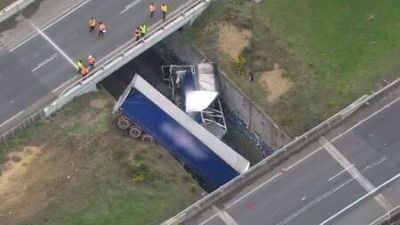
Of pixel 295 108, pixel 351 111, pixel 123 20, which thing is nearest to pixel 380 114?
pixel 351 111

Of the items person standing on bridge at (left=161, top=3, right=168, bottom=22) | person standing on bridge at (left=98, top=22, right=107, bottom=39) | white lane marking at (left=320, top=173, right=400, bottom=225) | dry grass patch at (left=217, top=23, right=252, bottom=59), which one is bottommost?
white lane marking at (left=320, top=173, right=400, bottom=225)

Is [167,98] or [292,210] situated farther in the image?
[167,98]

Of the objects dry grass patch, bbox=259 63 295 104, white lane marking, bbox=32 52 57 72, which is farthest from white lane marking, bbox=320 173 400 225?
white lane marking, bbox=32 52 57 72

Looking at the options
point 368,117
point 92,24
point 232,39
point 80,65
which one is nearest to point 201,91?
point 232,39

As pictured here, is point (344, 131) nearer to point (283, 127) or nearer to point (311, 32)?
point (283, 127)

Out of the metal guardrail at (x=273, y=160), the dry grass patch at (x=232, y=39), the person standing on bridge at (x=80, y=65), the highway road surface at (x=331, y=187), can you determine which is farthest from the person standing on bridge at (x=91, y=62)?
the highway road surface at (x=331, y=187)

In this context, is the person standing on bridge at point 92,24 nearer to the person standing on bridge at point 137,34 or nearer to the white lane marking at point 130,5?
the white lane marking at point 130,5

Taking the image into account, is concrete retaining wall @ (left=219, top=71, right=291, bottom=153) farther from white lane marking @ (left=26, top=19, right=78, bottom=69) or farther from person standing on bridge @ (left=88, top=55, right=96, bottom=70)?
white lane marking @ (left=26, top=19, right=78, bottom=69)
